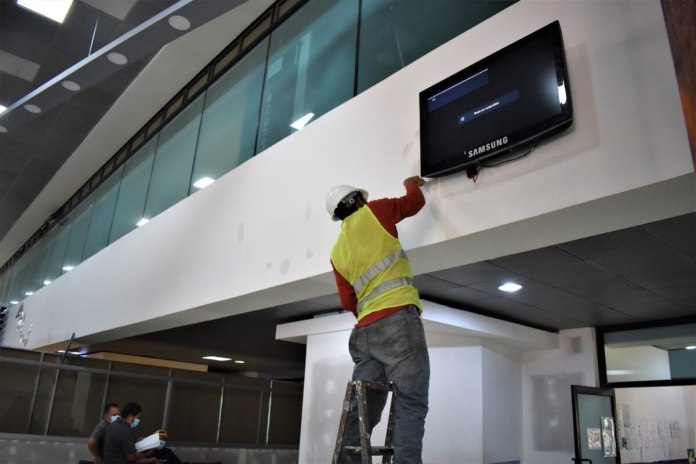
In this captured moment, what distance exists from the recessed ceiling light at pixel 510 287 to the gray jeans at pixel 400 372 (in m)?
2.69

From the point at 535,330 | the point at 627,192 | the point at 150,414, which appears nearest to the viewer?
the point at 627,192

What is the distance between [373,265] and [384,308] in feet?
0.66

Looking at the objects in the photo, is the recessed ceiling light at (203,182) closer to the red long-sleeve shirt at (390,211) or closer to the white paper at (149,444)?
the white paper at (149,444)

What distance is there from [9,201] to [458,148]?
1150 centimetres

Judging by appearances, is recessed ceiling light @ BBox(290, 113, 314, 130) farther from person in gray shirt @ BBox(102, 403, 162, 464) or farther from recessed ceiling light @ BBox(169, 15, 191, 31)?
person in gray shirt @ BBox(102, 403, 162, 464)

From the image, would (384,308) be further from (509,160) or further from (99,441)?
(99,441)

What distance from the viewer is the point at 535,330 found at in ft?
20.9

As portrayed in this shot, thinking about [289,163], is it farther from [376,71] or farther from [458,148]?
[458,148]

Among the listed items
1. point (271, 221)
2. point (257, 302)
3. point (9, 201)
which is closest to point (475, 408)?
point (257, 302)

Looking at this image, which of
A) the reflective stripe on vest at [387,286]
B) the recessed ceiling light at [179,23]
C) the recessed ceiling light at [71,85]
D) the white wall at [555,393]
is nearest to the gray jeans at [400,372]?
the reflective stripe on vest at [387,286]

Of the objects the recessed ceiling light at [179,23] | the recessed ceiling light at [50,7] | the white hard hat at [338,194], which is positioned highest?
the recessed ceiling light at [50,7]

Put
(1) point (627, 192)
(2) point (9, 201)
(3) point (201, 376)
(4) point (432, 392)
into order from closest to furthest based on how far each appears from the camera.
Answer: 1. (1) point (627, 192)
2. (4) point (432, 392)
3. (3) point (201, 376)
4. (2) point (9, 201)

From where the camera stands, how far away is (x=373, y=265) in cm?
229

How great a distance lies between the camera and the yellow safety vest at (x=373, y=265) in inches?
87.7
